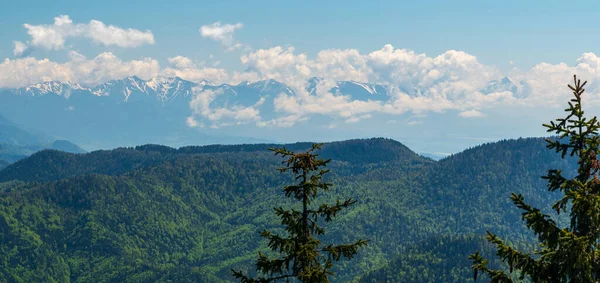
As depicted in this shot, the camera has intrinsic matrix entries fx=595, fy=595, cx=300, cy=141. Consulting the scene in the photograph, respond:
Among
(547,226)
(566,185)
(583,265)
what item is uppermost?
(566,185)

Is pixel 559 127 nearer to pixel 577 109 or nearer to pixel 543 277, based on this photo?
pixel 577 109

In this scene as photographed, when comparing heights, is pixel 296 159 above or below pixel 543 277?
above

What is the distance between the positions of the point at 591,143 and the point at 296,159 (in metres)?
19.3

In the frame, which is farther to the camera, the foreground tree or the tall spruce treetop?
the foreground tree

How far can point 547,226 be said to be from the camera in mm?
33312

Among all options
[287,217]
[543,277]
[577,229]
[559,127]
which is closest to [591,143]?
[559,127]

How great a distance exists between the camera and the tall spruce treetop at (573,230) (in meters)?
32.6

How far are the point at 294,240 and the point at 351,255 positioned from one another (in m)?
4.28

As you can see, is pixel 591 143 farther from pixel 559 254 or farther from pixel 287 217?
pixel 287 217

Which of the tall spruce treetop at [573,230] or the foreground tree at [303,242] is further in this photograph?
the foreground tree at [303,242]

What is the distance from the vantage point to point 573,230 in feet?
116

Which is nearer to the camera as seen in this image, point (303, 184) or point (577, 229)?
point (577, 229)

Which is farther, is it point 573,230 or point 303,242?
point 303,242

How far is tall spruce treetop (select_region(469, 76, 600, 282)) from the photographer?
1283 inches
